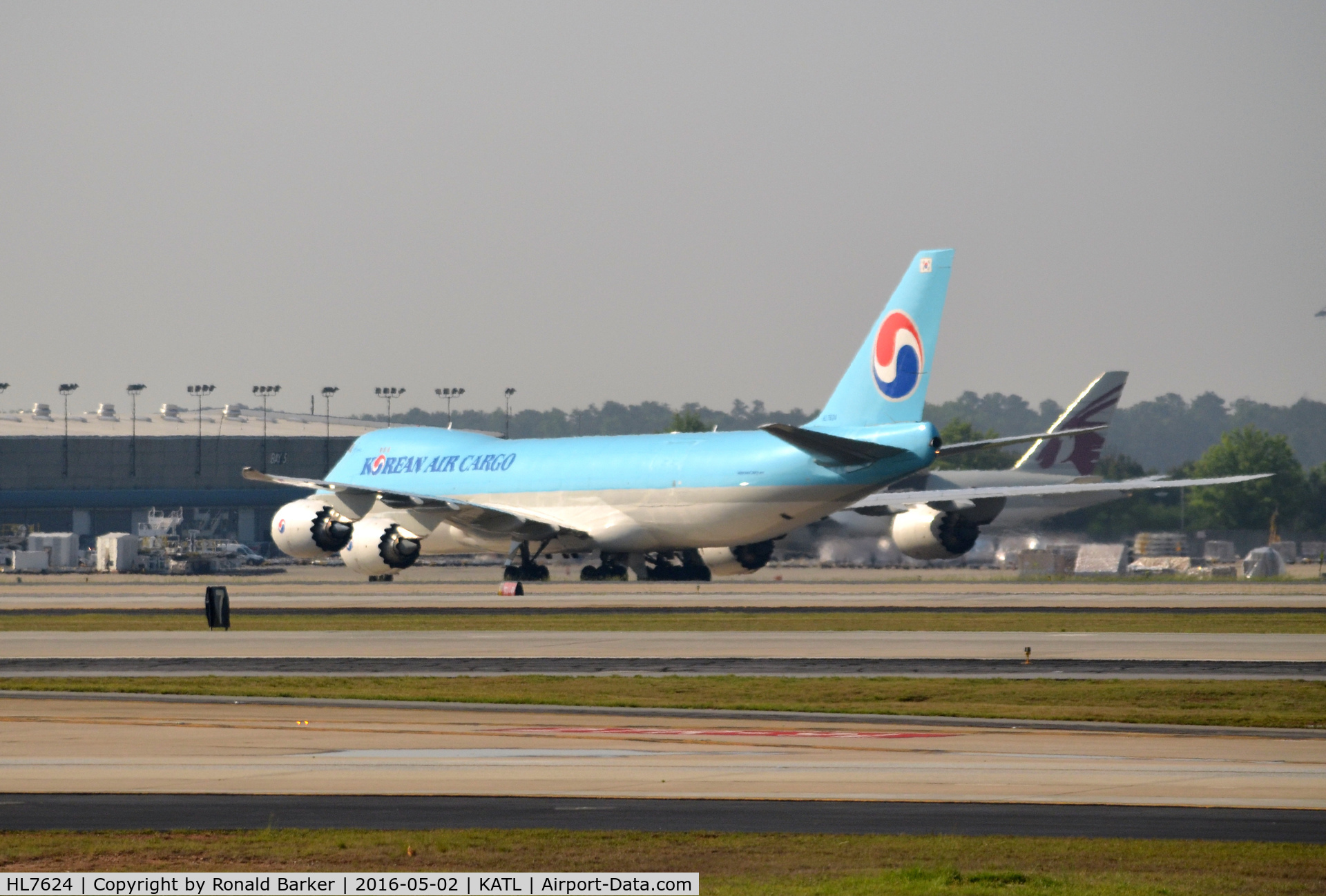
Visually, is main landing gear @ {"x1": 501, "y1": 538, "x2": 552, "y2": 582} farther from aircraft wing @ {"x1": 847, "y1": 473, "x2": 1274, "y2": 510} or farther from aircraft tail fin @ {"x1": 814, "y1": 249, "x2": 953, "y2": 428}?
aircraft tail fin @ {"x1": 814, "y1": 249, "x2": 953, "y2": 428}

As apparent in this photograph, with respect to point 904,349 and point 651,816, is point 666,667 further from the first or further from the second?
point 904,349

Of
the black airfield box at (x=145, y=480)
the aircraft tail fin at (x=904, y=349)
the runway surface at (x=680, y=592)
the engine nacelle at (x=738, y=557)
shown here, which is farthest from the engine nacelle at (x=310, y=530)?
the black airfield box at (x=145, y=480)

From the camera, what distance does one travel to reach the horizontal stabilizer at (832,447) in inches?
2259

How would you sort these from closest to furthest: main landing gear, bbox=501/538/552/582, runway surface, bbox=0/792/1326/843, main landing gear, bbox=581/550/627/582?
runway surface, bbox=0/792/1326/843 < main landing gear, bbox=501/538/552/582 < main landing gear, bbox=581/550/627/582

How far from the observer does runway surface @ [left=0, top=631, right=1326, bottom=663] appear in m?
34.0

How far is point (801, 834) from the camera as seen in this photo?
46.6 ft

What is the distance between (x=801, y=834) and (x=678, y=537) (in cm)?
5181

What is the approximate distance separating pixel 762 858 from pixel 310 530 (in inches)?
2325

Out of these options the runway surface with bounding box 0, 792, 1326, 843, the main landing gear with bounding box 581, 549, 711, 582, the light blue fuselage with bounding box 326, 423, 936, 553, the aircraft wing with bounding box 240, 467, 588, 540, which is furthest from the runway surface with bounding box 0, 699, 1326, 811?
the main landing gear with bounding box 581, 549, 711, 582

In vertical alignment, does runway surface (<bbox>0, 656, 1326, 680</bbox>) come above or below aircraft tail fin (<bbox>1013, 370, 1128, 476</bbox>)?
below

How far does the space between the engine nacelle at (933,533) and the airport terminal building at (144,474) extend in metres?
79.3

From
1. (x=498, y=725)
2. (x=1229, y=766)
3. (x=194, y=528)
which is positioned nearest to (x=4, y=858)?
(x=498, y=725)

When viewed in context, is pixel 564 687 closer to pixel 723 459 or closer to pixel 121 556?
pixel 723 459
